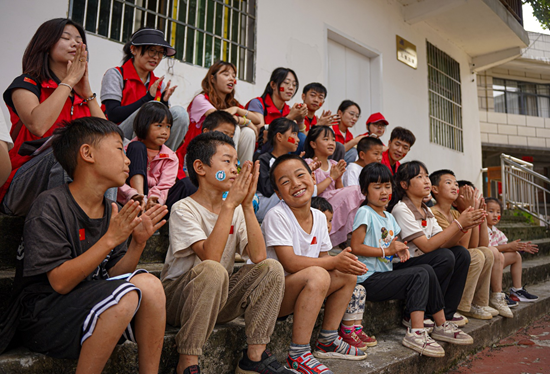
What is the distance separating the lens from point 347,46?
6.82 meters

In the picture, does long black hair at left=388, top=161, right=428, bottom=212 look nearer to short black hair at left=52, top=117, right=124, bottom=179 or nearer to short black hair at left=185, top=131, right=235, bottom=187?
short black hair at left=185, top=131, right=235, bottom=187

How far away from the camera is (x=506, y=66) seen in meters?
12.6

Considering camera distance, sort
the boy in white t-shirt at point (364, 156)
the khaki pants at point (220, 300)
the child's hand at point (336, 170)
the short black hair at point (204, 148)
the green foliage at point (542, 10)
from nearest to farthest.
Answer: the khaki pants at point (220, 300) < the short black hair at point (204, 148) < the child's hand at point (336, 170) < the boy in white t-shirt at point (364, 156) < the green foliage at point (542, 10)

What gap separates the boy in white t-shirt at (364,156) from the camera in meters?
3.72

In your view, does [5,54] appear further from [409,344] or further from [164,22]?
[409,344]

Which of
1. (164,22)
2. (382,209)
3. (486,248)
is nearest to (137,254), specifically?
(382,209)

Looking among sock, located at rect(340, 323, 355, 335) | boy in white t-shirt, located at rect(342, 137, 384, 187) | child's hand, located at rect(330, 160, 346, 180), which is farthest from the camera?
boy in white t-shirt, located at rect(342, 137, 384, 187)

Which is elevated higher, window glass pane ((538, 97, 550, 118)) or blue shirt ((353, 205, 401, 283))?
window glass pane ((538, 97, 550, 118))

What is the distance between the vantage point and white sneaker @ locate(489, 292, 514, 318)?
10.7 ft

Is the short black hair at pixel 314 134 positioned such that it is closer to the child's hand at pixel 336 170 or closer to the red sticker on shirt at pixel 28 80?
the child's hand at pixel 336 170

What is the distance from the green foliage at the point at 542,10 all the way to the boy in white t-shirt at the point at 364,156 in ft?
29.5

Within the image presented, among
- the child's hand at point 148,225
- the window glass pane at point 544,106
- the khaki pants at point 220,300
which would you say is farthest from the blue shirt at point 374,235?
the window glass pane at point 544,106

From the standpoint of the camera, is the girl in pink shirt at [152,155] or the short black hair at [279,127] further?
the short black hair at [279,127]

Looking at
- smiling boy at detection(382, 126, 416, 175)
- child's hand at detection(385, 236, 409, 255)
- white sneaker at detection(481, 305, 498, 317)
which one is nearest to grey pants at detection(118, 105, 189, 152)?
child's hand at detection(385, 236, 409, 255)
